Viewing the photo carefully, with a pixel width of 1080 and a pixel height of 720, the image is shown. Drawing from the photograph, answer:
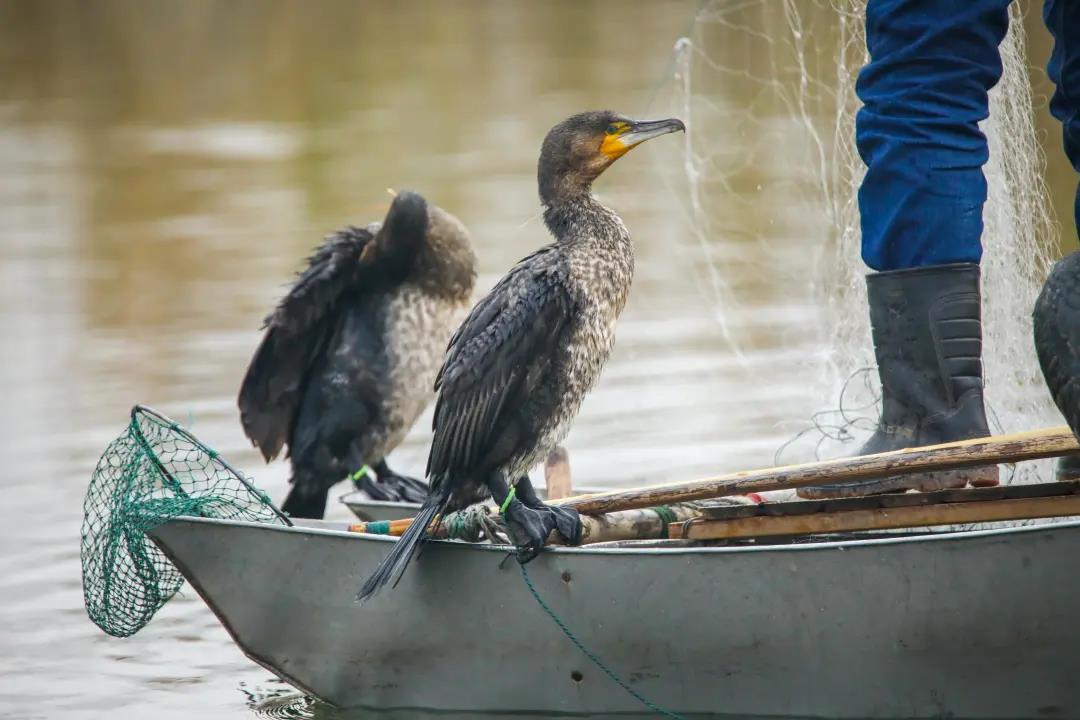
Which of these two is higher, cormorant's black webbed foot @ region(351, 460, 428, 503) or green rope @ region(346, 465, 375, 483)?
green rope @ region(346, 465, 375, 483)

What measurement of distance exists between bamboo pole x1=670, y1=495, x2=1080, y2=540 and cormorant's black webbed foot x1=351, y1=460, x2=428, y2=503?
1464 millimetres

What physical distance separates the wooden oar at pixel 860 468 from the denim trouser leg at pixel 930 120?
0.57 metres

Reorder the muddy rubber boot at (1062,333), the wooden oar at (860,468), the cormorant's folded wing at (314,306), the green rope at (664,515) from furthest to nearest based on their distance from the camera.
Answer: the cormorant's folded wing at (314,306)
the green rope at (664,515)
the wooden oar at (860,468)
the muddy rubber boot at (1062,333)

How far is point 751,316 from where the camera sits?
7.28 m

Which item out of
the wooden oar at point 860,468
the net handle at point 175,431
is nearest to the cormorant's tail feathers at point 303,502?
the net handle at point 175,431

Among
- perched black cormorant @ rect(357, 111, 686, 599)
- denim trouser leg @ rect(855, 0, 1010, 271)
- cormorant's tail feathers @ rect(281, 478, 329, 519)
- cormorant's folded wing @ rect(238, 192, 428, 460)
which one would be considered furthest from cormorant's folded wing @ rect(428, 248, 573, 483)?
cormorant's tail feathers @ rect(281, 478, 329, 519)

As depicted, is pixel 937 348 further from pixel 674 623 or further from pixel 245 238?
pixel 245 238

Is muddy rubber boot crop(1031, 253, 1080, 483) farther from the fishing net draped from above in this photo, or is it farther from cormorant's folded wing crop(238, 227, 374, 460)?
cormorant's folded wing crop(238, 227, 374, 460)

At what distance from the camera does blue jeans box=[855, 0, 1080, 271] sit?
3.88 metres

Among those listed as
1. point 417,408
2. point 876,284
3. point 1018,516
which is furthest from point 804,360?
point 1018,516

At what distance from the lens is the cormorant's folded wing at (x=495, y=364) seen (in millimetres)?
3717

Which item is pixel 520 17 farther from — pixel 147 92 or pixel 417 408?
pixel 417 408

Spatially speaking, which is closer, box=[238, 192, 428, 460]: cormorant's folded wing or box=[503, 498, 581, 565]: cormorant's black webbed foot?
box=[503, 498, 581, 565]: cormorant's black webbed foot

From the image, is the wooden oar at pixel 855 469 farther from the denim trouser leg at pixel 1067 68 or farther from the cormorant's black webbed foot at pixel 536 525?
the denim trouser leg at pixel 1067 68
